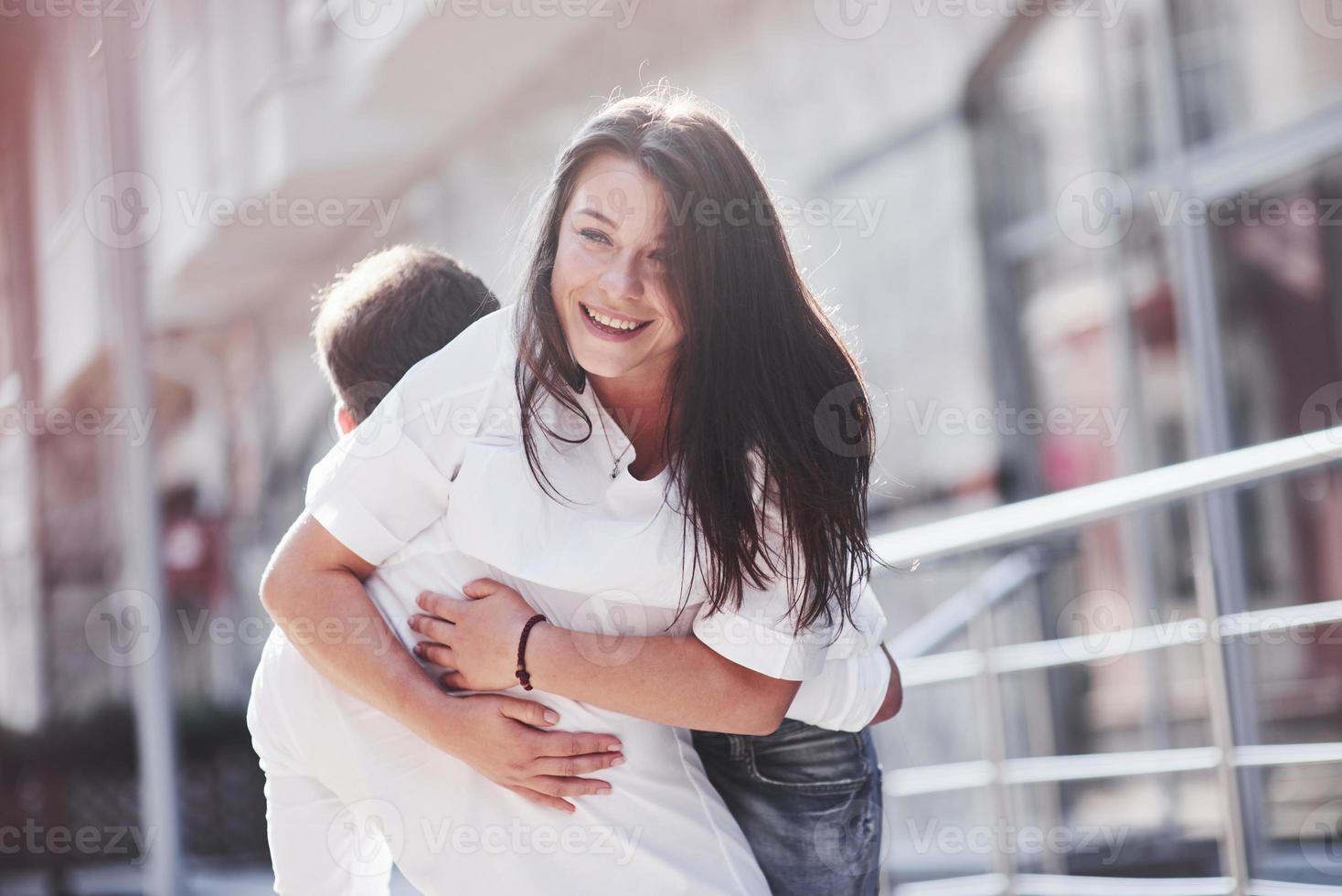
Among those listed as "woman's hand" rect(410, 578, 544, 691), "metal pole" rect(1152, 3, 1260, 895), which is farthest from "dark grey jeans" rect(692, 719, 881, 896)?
"metal pole" rect(1152, 3, 1260, 895)

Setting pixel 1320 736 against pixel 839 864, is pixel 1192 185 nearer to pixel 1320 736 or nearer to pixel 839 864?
pixel 1320 736

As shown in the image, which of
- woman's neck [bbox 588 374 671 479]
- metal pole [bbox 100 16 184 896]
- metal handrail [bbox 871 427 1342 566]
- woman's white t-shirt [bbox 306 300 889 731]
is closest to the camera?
woman's white t-shirt [bbox 306 300 889 731]

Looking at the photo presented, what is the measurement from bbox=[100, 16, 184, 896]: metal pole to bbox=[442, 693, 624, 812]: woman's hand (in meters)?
2.27

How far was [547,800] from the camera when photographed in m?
1.66

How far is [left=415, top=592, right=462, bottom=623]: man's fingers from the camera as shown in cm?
170

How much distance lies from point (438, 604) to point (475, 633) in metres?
0.09

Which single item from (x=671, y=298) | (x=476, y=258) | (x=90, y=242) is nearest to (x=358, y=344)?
(x=671, y=298)

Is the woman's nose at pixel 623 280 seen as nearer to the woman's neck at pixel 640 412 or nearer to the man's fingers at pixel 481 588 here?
the woman's neck at pixel 640 412

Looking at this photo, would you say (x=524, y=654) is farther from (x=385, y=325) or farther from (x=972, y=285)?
(x=972, y=285)

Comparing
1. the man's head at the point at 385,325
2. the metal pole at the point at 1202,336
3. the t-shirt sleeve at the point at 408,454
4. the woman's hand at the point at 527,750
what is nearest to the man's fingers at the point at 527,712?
the woman's hand at the point at 527,750

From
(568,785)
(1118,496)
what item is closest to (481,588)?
(568,785)

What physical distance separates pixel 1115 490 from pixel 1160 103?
111 inches

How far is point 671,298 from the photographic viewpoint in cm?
168

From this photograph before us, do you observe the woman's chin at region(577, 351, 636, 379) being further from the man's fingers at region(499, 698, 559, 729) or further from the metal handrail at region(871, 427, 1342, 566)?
the metal handrail at region(871, 427, 1342, 566)
